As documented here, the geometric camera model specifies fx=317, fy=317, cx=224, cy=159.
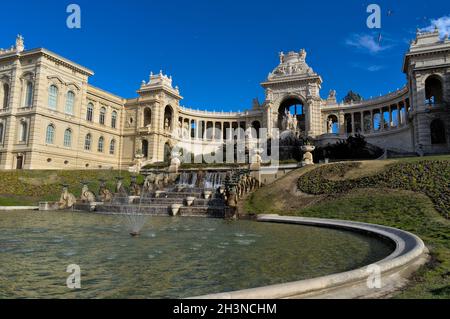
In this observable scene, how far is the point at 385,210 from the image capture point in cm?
1794

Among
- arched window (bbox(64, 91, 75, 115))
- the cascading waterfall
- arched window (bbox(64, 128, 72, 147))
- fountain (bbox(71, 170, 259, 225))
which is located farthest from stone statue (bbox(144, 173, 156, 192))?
arched window (bbox(64, 91, 75, 115))

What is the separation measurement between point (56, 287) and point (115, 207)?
69.4 ft

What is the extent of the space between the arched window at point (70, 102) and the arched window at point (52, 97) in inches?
76.8

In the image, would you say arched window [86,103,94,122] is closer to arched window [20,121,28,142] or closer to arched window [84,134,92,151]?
arched window [84,134,92,151]

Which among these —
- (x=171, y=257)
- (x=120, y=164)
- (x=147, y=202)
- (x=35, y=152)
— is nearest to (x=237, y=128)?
(x=120, y=164)

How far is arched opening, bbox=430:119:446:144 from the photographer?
4538 centimetres

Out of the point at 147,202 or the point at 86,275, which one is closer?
Answer: the point at 86,275

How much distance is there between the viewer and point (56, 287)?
19.8ft

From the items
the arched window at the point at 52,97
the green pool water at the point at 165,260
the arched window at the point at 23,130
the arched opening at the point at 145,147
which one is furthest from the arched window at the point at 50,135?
the green pool water at the point at 165,260

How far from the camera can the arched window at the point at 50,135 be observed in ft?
156

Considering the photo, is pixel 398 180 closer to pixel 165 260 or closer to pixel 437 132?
pixel 165 260

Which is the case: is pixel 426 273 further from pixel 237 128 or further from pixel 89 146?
pixel 237 128

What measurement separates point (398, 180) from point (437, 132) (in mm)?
31015

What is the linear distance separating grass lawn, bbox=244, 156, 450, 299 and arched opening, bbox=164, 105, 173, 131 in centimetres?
3901
